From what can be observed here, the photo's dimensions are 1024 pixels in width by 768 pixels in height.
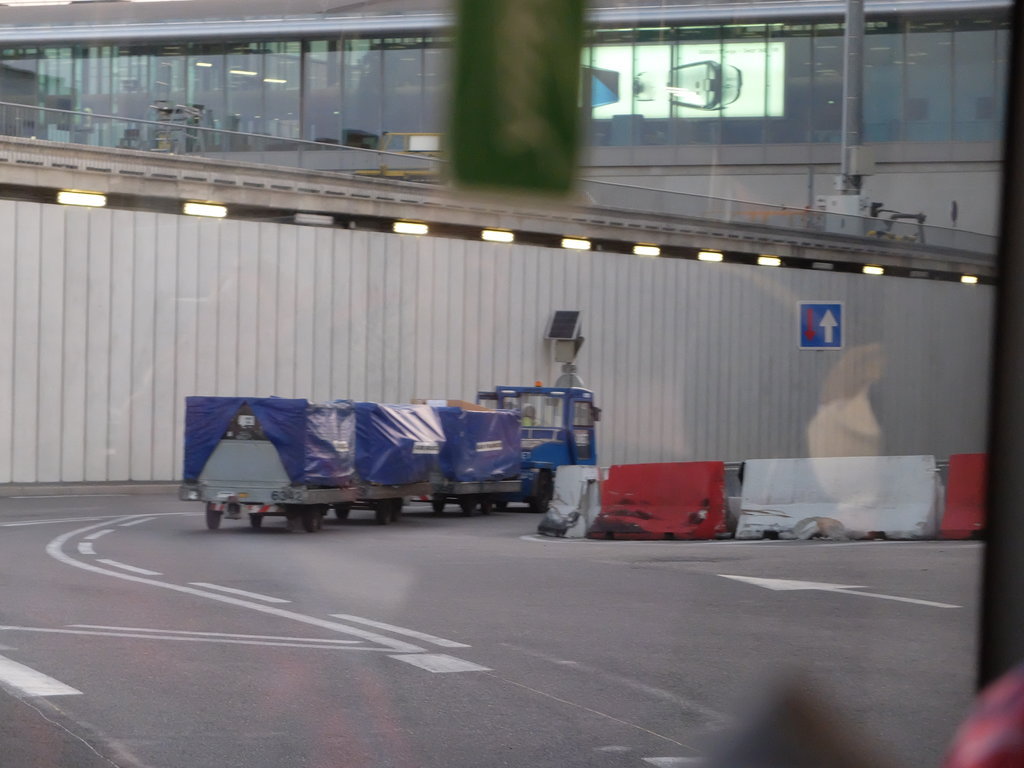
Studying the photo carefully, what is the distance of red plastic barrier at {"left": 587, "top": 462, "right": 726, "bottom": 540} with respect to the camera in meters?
16.9

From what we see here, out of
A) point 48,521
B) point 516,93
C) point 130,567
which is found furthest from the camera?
point 48,521

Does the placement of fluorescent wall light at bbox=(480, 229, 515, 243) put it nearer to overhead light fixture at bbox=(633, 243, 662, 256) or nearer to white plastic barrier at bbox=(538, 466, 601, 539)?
overhead light fixture at bbox=(633, 243, 662, 256)

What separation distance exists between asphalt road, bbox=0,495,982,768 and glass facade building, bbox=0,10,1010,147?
992 mm

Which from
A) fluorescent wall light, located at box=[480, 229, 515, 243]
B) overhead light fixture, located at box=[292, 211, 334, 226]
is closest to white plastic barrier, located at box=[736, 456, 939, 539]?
fluorescent wall light, located at box=[480, 229, 515, 243]

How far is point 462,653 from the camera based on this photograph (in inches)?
344

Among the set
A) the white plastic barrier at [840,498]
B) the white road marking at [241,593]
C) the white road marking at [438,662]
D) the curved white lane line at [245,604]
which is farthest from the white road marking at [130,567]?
the white plastic barrier at [840,498]

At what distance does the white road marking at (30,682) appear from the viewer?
24.2ft

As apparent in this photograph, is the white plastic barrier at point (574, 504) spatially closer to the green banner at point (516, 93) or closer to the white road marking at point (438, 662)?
the white road marking at point (438, 662)

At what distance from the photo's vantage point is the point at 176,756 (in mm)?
6082

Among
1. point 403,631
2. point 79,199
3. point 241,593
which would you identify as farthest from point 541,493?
point 403,631

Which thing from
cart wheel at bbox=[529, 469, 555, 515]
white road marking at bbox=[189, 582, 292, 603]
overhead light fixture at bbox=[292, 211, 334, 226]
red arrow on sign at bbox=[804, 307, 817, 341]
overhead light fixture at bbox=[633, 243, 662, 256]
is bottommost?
cart wheel at bbox=[529, 469, 555, 515]

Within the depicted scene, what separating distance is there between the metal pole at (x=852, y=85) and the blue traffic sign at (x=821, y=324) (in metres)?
0.33

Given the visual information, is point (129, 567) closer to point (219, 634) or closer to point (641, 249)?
point (219, 634)

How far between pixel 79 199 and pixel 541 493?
31.8 ft
